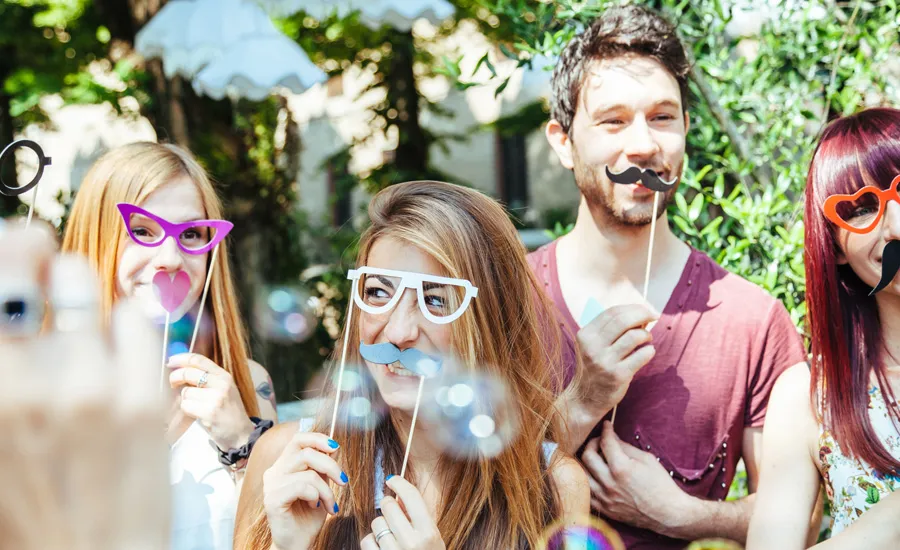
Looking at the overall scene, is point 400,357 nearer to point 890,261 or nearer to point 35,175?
point 35,175

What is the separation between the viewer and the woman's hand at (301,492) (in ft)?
5.50

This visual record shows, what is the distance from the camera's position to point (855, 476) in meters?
2.01

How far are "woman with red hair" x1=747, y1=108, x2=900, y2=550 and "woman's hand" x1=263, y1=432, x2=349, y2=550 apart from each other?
41.4 inches

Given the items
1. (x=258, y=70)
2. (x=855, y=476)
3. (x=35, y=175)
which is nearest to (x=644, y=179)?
(x=855, y=476)

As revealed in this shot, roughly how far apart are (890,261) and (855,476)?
0.50 metres

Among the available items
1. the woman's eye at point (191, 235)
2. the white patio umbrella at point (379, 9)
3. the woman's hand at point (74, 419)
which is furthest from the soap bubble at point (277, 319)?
the woman's hand at point (74, 419)

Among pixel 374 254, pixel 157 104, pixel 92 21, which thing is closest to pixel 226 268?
pixel 374 254

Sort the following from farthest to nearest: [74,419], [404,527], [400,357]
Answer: [400,357] < [404,527] < [74,419]

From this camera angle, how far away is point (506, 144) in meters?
16.1

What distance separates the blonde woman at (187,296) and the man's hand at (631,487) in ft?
2.94

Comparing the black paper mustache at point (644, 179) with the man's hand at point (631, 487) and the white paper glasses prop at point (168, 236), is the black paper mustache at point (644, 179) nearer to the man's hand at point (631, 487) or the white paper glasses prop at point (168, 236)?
the man's hand at point (631, 487)

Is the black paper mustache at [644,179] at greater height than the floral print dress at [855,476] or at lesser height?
greater

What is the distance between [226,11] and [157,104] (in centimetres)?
137

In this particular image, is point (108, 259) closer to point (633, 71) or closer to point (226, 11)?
point (633, 71)
